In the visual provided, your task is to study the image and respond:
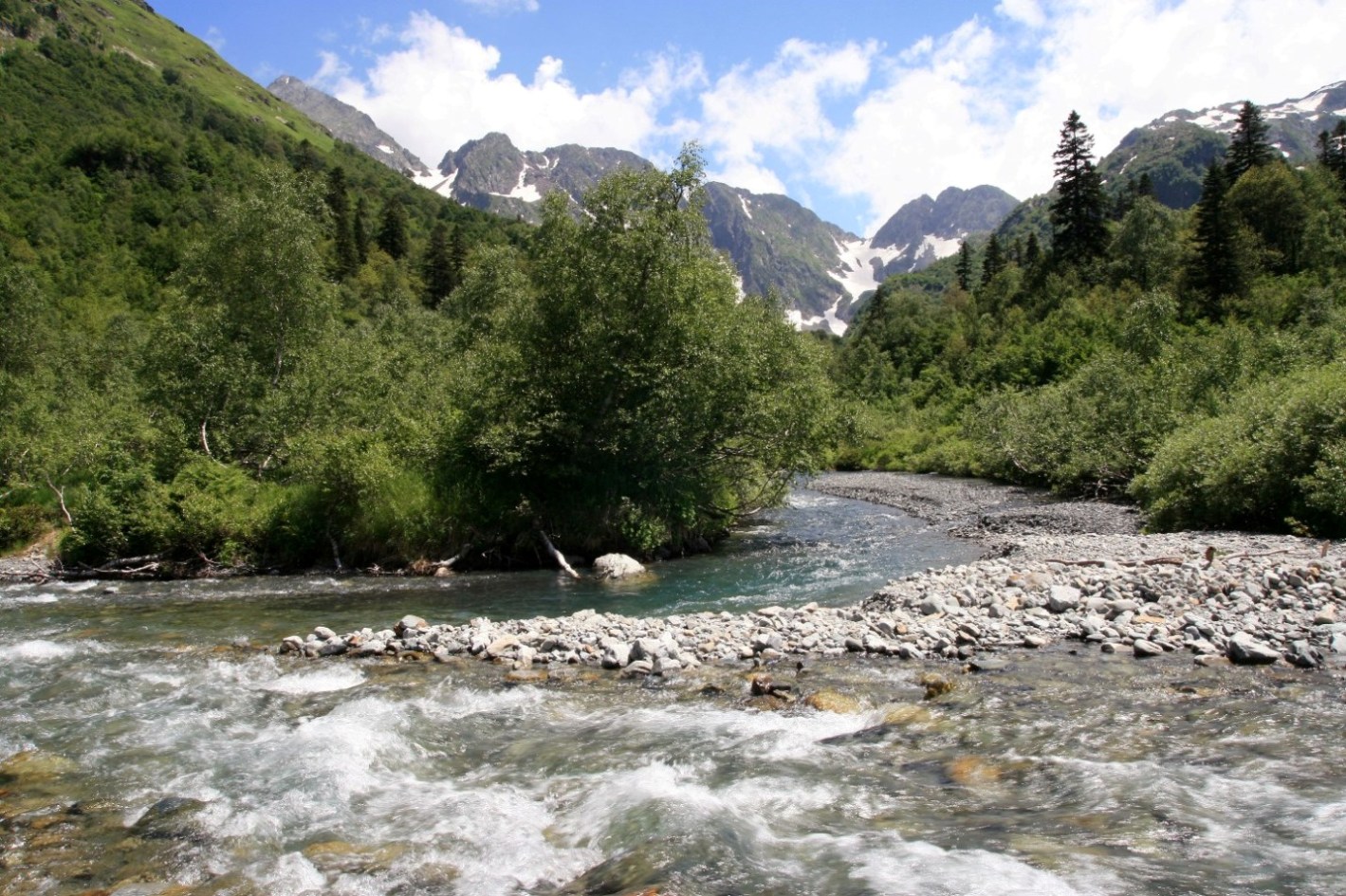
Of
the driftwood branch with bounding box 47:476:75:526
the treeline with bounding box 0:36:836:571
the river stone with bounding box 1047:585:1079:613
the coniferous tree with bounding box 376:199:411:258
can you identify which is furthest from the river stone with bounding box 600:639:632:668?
the coniferous tree with bounding box 376:199:411:258

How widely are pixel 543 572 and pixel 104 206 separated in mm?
92951

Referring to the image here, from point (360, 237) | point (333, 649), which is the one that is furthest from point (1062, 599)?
point (360, 237)

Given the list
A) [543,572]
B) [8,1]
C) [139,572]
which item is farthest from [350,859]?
[8,1]

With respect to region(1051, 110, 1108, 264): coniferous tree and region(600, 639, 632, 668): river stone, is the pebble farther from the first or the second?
region(1051, 110, 1108, 264): coniferous tree

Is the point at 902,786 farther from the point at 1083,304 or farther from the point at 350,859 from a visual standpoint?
the point at 1083,304

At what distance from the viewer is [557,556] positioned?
2138cm

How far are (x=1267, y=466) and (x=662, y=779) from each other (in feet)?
66.9

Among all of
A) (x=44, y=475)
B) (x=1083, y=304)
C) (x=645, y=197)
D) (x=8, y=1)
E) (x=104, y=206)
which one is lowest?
(x=44, y=475)

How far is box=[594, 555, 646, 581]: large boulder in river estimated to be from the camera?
19995mm

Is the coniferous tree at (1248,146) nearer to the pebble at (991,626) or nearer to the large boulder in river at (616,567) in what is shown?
the pebble at (991,626)

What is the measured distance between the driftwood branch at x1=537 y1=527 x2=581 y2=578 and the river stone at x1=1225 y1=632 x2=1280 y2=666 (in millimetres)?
13973

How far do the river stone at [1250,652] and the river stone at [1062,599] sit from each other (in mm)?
2994

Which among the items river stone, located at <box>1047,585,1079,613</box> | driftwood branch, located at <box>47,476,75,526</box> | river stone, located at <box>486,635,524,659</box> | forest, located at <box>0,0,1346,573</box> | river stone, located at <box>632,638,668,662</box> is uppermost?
forest, located at <box>0,0,1346,573</box>

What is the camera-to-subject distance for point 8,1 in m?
147
